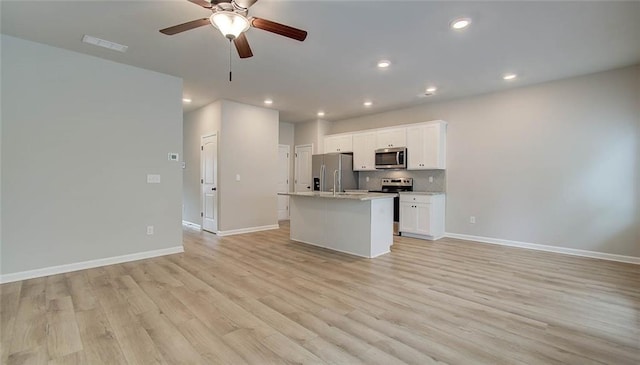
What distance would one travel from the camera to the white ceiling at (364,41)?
2670 mm

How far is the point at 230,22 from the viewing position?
2332 millimetres

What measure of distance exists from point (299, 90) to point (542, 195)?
440 cm

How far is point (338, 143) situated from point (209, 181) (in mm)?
3210

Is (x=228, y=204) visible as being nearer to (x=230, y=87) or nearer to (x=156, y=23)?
(x=230, y=87)

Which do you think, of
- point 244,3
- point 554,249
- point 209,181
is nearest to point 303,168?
point 209,181

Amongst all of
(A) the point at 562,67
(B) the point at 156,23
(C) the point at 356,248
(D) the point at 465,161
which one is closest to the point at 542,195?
(D) the point at 465,161

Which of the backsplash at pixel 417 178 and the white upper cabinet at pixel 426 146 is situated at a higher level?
the white upper cabinet at pixel 426 146

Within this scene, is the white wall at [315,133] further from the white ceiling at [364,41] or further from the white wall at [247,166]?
the white ceiling at [364,41]

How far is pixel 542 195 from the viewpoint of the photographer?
473 centimetres

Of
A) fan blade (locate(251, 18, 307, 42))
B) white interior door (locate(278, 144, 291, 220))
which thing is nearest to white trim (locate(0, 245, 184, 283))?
fan blade (locate(251, 18, 307, 42))

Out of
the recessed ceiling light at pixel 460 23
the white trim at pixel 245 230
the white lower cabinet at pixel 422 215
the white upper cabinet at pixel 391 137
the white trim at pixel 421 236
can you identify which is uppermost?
the recessed ceiling light at pixel 460 23

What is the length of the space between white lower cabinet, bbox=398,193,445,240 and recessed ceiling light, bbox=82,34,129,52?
504cm

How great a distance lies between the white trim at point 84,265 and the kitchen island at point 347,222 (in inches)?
81.2

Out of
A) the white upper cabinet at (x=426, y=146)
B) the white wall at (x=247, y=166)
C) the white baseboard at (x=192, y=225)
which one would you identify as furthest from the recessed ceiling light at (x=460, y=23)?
the white baseboard at (x=192, y=225)
